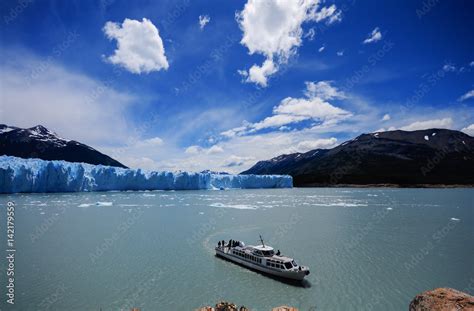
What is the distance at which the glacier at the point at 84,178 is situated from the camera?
7362cm

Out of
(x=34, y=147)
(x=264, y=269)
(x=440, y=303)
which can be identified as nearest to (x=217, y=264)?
(x=264, y=269)

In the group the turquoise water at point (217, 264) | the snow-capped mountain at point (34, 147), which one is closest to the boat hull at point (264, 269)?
the turquoise water at point (217, 264)

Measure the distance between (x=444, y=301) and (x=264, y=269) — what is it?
12996 mm

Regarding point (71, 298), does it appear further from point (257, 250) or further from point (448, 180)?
point (448, 180)

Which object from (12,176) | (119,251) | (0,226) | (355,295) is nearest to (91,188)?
(12,176)

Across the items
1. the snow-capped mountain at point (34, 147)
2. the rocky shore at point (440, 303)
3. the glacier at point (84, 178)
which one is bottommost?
the rocky shore at point (440, 303)

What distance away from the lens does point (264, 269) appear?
1880cm

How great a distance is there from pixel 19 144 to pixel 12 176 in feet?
436

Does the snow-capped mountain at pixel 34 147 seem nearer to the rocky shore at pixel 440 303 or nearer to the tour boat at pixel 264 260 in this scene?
the tour boat at pixel 264 260

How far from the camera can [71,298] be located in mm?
14719

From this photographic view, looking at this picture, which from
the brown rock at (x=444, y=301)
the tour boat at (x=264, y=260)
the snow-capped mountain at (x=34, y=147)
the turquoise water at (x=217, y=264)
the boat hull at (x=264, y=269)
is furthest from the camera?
the snow-capped mountain at (x=34, y=147)

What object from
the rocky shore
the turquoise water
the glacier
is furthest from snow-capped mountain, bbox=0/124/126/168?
the rocky shore

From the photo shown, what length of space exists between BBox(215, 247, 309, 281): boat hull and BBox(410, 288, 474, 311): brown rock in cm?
1000

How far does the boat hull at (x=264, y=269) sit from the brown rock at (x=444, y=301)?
394 inches
